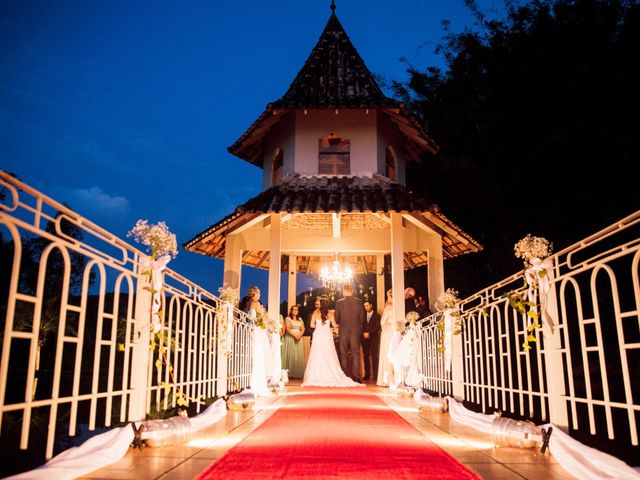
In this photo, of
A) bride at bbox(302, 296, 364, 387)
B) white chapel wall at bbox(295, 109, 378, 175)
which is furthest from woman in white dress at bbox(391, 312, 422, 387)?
white chapel wall at bbox(295, 109, 378, 175)

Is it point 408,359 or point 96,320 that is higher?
point 96,320

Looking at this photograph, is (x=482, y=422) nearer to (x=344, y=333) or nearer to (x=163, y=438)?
(x=163, y=438)

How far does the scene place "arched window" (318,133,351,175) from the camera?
1200cm

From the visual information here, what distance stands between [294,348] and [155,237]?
33.0ft

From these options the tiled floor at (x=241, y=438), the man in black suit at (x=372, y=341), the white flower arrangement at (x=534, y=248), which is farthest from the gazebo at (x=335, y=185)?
the white flower arrangement at (x=534, y=248)

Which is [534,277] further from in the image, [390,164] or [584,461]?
[390,164]

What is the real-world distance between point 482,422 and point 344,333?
284 inches

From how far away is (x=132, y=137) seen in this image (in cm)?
19750

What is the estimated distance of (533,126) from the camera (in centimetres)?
1576

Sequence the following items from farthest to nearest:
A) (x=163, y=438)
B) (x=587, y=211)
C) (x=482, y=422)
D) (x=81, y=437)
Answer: (x=587, y=211) → (x=81, y=437) → (x=482, y=422) → (x=163, y=438)

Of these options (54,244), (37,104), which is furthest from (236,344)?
(37,104)

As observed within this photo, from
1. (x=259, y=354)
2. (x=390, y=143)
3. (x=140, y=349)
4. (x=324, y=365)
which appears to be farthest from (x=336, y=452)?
(x=390, y=143)

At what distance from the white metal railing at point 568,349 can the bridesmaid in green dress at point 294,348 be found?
11.6ft

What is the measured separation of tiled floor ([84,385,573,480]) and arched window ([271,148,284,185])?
8510 millimetres
